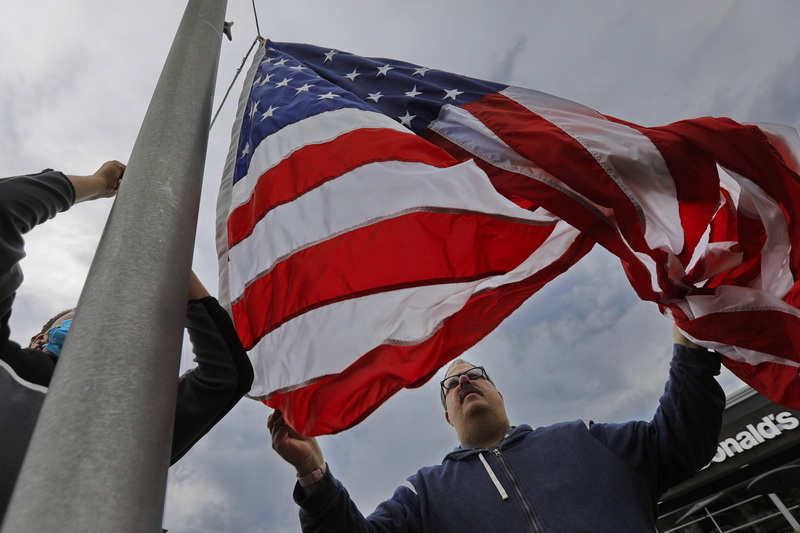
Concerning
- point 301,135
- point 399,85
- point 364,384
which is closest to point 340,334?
point 364,384

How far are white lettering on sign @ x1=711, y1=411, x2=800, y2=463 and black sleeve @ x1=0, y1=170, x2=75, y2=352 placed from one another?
1345 cm

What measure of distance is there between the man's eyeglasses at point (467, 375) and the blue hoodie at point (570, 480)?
0.82m

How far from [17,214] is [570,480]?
279 centimetres

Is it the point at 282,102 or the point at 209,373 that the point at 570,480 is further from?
the point at 282,102

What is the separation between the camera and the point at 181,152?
166 cm

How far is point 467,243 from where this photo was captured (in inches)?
110

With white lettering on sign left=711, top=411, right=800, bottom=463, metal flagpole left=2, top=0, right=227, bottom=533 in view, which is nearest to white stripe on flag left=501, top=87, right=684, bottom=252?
metal flagpole left=2, top=0, right=227, bottom=533

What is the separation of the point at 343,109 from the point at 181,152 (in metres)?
1.60

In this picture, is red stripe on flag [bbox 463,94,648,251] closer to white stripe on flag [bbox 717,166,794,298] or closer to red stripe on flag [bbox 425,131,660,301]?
red stripe on flag [bbox 425,131,660,301]

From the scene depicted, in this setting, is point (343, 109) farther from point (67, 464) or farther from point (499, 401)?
point (67, 464)

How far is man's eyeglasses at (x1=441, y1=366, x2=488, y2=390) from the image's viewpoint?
13.4 feet

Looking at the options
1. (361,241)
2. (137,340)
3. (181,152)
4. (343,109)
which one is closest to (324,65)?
(343,109)

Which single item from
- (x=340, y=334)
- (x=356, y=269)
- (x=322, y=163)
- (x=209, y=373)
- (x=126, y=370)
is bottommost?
(x=126, y=370)

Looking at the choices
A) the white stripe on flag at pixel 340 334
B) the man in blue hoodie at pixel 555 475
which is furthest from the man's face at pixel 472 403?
the white stripe on flag at pixel 340 334
